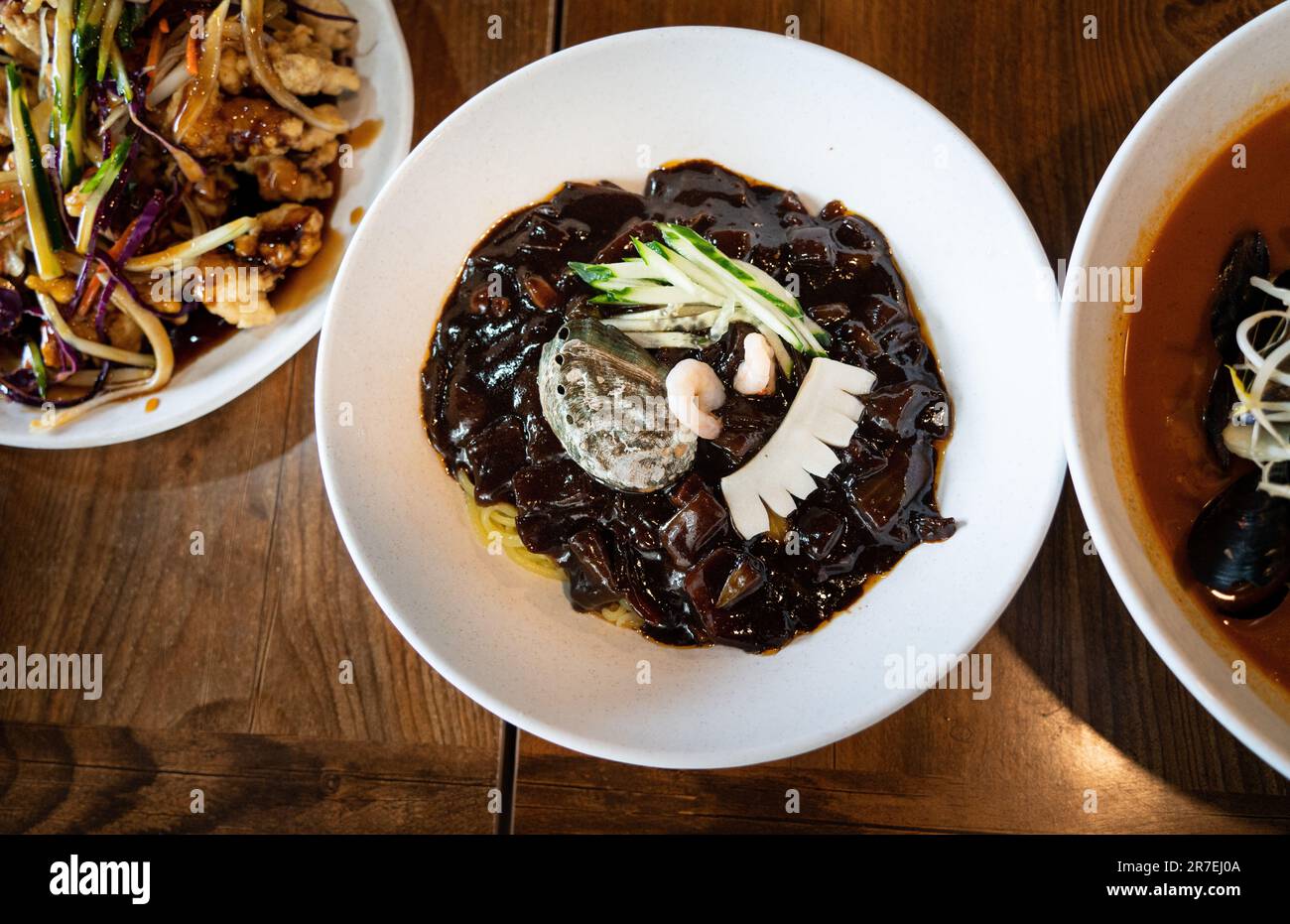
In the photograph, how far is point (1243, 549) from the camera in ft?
6.36

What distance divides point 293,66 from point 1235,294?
8.19 ft

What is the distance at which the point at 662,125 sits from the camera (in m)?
2.46

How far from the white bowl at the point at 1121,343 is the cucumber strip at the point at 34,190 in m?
2.73

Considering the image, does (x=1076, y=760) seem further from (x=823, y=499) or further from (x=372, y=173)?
(x=372, y=173)

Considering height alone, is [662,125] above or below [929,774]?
above

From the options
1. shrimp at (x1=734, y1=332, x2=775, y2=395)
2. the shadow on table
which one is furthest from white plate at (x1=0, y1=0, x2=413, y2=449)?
the shadow on table

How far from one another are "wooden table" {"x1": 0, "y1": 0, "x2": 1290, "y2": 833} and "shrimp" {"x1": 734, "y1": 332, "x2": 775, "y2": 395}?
93 cm

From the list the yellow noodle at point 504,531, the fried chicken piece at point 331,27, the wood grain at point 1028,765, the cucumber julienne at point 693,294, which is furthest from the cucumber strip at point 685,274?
the fried chicken piece at point 331,27

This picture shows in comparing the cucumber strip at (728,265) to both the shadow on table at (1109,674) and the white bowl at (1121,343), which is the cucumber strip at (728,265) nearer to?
the white bowl at (1121,343)

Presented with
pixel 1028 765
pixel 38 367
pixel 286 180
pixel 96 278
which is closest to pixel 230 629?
pixel 38 367

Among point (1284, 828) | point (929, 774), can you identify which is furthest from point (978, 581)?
point (1284, 828)

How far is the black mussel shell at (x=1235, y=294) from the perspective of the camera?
2033mm

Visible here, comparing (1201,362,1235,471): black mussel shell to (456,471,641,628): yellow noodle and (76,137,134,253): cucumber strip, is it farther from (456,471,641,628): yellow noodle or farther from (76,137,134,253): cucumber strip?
(76,137,134,253): cucumber strip

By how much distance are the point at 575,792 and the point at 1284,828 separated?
6.09 ft
